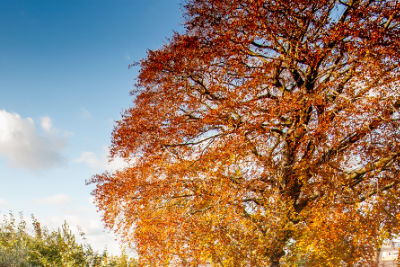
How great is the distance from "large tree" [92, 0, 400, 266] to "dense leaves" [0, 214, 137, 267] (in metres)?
1.72

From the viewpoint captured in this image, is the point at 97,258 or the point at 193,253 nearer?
the point at 193,253

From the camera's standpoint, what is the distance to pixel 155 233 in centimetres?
1201

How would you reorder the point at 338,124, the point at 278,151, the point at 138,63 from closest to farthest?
the point at 338,124 → the point at 278,151 → the point at 138,63

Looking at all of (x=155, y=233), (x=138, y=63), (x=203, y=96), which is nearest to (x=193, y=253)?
(x=155, y=233)

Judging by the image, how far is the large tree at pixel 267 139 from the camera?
10.5 metres

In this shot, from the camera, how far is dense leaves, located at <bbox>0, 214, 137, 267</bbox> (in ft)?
39.1

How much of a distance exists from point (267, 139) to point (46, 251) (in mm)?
9792

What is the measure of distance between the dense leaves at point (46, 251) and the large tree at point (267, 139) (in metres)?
1.72

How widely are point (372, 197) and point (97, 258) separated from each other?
34.6 ft

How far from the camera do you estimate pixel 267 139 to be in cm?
1212

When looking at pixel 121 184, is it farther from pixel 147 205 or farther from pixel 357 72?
pixel 357 72

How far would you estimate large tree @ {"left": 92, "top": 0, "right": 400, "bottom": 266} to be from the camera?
412 inches

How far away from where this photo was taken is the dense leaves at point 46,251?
11.9 metres

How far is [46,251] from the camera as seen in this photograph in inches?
531
